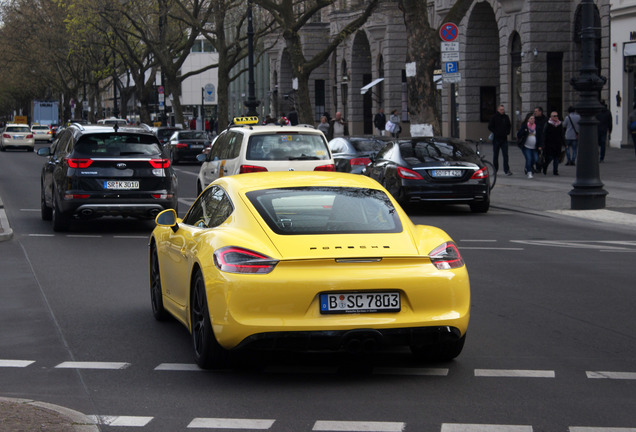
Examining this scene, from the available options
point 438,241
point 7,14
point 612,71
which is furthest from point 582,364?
point 7,14

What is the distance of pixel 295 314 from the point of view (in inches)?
263

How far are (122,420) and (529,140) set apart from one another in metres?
23.5

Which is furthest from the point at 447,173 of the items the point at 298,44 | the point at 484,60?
the point at 484,60

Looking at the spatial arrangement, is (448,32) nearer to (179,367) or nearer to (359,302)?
(179,367)

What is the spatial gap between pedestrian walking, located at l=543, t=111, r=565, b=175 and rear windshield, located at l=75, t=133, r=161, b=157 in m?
13.7

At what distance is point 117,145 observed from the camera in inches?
665

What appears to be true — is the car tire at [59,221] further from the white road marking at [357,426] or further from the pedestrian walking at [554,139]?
the pedestrian walking at [554,139]

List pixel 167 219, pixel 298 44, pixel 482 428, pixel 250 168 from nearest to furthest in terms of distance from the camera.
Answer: pixel 482 428 < pixel 167 219 < pixel 250 168 < pixel 298 44

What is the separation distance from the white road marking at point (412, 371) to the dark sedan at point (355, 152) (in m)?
16.5

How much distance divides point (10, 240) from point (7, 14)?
2485 inches

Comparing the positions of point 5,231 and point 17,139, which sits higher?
point 17,139

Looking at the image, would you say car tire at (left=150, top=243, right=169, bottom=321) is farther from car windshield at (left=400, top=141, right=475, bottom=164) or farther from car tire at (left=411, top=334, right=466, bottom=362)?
car windshield at (left=400, top=141, right=475, bottom=164)

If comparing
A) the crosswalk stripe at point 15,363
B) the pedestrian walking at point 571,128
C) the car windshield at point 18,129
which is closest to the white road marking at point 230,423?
the crosswalk stripe at point 15,363

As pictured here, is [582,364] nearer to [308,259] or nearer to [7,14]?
[308,259]
